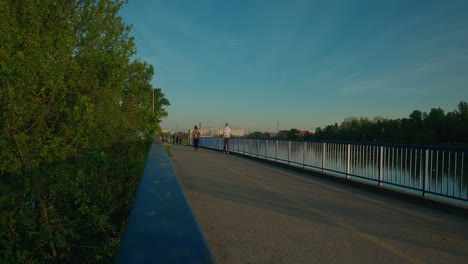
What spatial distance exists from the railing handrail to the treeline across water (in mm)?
79475

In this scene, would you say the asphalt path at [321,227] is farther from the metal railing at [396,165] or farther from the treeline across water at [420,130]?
the treeline across water at [420,130]

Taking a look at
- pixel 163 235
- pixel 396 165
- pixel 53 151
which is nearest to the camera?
pixel 163 235

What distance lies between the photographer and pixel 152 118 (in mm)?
17516

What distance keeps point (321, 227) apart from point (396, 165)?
524cm

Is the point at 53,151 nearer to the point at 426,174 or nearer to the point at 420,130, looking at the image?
the point at 426,174

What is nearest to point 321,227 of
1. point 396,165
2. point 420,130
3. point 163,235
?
point 163,235

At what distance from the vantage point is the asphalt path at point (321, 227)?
454 centimetres

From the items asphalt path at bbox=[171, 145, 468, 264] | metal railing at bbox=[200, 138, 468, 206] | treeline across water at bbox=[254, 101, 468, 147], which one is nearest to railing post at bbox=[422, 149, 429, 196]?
metal railing at bbox=[200, 138, 468, 206]

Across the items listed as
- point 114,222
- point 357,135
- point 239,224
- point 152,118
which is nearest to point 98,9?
point 114,222

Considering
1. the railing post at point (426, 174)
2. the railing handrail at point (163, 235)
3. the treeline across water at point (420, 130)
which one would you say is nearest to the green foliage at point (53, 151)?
the railing handrail at point (163, 235)

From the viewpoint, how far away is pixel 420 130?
9175 centimetres

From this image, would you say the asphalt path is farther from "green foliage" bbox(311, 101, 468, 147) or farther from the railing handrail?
"green foliage" bbox(311, 101, 468, 147)

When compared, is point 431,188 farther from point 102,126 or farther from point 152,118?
point 152,118

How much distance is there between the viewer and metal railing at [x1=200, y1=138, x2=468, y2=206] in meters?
8.01
